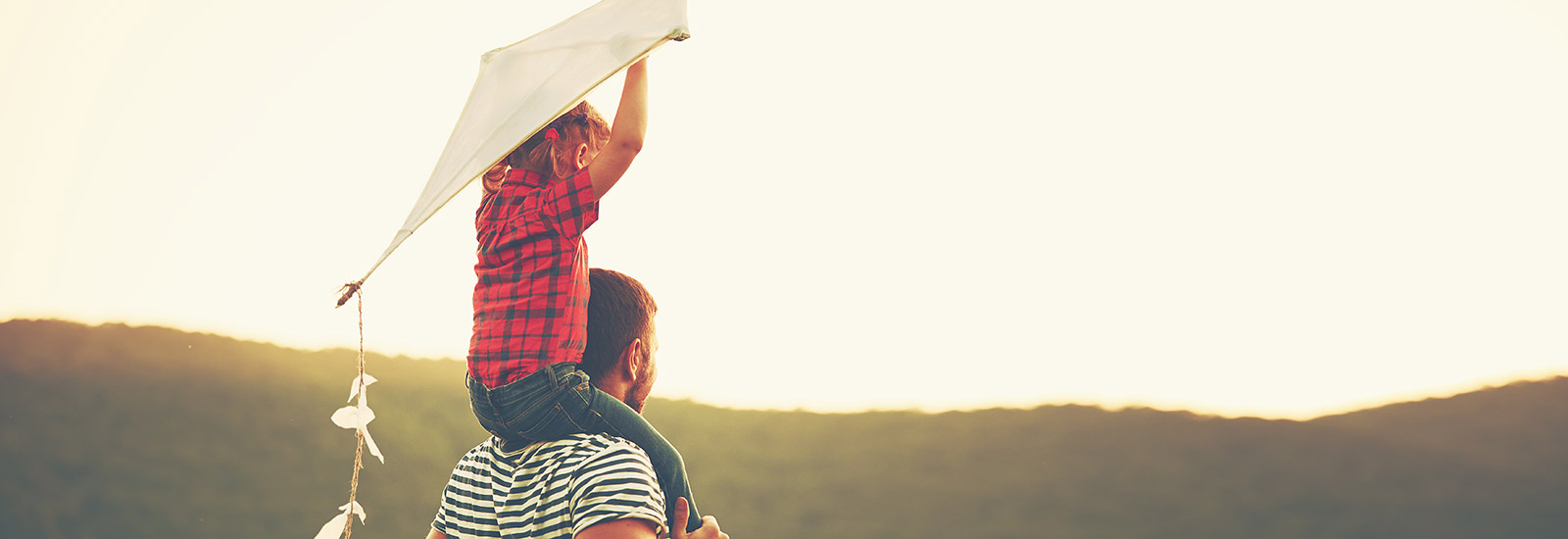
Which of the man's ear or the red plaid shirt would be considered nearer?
the red plaid shirt

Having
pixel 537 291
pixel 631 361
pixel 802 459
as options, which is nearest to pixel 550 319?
pixel 537 291

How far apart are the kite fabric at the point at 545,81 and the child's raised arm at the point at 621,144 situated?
6 centimetres

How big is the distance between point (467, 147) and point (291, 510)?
333 centimetres

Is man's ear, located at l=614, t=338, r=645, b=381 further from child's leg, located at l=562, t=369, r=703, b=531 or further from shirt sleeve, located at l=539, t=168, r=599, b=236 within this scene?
shirt sleeve, located at l=539, t=168, r=599, b=236

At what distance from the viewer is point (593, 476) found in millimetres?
879

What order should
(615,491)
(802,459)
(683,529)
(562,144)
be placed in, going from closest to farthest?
(615,491), (683,529), (562,144), (802,459)

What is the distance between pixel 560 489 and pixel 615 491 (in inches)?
2.5

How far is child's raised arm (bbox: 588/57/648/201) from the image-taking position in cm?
95

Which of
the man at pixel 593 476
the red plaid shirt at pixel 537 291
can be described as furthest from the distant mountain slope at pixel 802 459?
the red plaid shirt at pixel 537 291

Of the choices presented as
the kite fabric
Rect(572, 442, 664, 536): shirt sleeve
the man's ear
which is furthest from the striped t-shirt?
the kite fabric

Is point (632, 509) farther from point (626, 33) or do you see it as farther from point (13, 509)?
point (13, 509)

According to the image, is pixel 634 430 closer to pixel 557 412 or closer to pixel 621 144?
pixel 557 412

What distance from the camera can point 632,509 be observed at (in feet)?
2.81

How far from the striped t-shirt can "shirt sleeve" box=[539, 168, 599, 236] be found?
19cm
